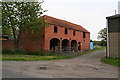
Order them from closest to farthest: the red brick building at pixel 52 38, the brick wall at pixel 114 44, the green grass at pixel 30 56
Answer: the green grass at pixel 30 56 < the brick wall at pixel 114 44 < the red brick building at pixel 52 38

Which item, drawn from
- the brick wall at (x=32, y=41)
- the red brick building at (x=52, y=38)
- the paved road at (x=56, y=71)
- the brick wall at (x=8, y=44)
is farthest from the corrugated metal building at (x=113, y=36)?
the brick wall at (x=8, y=44)

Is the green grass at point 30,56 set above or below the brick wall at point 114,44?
below

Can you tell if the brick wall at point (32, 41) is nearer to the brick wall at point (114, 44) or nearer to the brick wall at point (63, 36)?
the brick wall at point (63, 36)

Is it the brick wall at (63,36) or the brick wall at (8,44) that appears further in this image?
the brick wall at (8,44)

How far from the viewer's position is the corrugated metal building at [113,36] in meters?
17.4

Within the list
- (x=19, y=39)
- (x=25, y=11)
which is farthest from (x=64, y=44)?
(x=25, y=11)

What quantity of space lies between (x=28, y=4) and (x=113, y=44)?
47.4 feet

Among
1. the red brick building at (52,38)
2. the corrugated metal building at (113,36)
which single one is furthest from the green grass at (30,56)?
the corrugated metal building at (113,36)

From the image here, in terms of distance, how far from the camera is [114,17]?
17.8m

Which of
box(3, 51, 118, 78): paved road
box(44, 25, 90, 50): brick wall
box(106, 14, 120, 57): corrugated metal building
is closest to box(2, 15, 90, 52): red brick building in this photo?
box(44, 25, 90, 50): brick wall

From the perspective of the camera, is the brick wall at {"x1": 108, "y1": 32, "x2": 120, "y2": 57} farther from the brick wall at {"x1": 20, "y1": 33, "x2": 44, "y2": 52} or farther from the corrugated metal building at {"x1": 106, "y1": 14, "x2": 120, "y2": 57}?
the brick wall at {"x1": 20, "y1": 33, "x2": 44, "y2": 52}

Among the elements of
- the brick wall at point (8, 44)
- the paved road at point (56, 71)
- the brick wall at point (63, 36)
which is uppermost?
the brick wall at point (63, 36)

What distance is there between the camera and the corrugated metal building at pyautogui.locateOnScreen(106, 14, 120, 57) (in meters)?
17.4

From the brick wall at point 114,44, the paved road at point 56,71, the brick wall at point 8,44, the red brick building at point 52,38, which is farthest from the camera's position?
the brick wall at point 8,44
